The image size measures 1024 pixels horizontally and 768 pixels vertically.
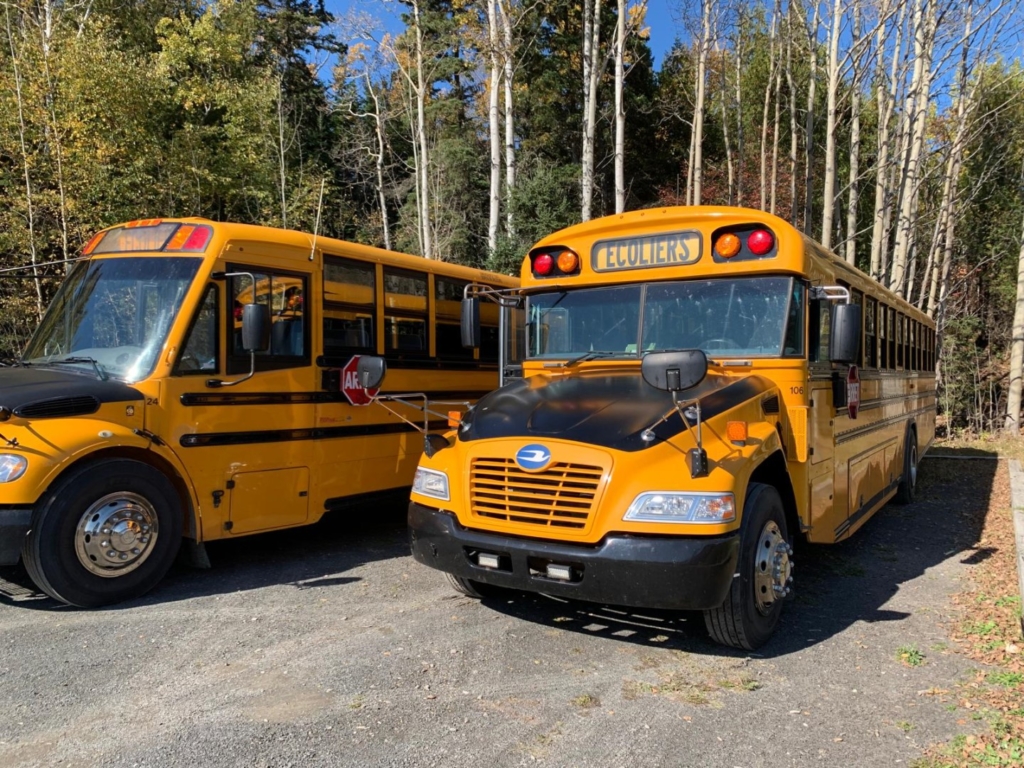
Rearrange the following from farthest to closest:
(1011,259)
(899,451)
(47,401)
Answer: (1011,259)
(899,451)
(47,401)

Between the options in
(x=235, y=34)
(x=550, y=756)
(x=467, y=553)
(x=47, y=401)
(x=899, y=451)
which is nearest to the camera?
(x=550, y=756)

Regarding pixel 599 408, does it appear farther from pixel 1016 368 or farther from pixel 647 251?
pixel 1016 368

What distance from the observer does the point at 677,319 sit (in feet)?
16.1

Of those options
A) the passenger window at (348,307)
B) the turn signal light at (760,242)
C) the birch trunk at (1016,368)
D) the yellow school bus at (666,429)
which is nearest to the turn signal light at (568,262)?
the yellow school bus at (666,429)

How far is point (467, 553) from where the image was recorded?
4039 mm

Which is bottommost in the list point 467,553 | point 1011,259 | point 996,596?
point 996,596

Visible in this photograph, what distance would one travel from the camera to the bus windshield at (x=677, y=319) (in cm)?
465

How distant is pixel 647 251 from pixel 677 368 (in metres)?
1.68

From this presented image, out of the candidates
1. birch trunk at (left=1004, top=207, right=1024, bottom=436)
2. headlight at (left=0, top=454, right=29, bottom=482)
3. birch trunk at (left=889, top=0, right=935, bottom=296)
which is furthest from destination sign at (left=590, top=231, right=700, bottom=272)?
birch trunk at (left=1004, top=207, right=1024, bottom=436)

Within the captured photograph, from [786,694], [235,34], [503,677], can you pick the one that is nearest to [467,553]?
[503,677]

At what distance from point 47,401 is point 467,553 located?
114 inches

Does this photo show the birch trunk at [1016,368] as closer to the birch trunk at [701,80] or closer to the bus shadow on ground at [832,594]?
the birch trunk at [701,80]

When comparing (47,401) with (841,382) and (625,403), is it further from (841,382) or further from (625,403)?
(841,382)

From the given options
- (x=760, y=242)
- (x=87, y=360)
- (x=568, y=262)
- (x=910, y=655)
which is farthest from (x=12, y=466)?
(x=910, y=655)
